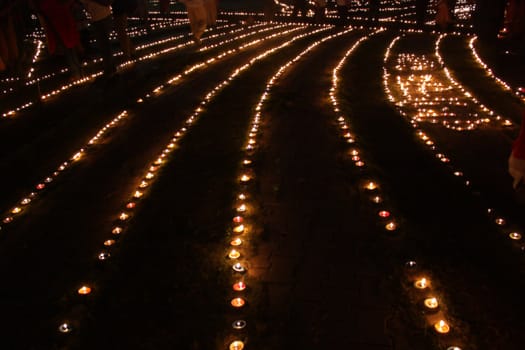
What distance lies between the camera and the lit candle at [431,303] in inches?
121

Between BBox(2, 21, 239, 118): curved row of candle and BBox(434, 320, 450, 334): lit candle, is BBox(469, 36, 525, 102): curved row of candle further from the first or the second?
BBox(2, 21, 239, 118): curved row of candle

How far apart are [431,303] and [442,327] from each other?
0.71ft

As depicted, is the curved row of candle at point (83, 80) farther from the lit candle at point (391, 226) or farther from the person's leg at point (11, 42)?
the lit candle at point (391, 226)

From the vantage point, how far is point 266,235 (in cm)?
403

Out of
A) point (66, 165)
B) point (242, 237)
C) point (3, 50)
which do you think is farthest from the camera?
point (3, 50)

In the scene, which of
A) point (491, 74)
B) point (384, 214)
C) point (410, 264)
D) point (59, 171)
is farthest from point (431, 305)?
point (491, 74)

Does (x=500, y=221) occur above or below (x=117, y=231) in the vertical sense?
below

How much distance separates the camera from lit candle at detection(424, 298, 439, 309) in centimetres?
308

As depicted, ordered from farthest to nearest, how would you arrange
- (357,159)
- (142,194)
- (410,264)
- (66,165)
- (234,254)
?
(66,165), (357,159), (142,194), (234,254), (410,264)

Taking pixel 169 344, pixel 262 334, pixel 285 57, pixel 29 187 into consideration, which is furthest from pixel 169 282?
pixel 285 57

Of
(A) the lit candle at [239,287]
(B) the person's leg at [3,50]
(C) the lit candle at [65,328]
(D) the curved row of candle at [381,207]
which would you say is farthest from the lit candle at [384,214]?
(B) the person's leg at [3,50]

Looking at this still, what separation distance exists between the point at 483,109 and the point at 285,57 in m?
5.49

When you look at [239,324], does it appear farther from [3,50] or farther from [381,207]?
[3,50]

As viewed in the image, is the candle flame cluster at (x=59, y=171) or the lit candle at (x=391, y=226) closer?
the lit candle at (x=391, y=226)
